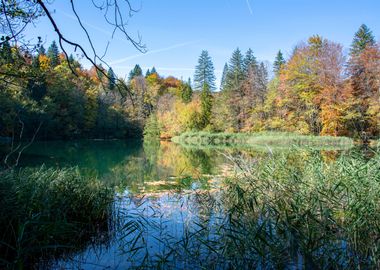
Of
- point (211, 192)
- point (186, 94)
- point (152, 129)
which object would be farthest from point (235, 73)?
point (211, 192)

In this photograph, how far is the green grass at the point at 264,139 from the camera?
21672 millimetres

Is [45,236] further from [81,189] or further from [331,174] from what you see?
[331,174]

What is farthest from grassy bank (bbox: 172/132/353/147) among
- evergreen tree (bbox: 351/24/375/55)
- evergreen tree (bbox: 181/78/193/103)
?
evergreen tree (bbox: 351/24/375/55)

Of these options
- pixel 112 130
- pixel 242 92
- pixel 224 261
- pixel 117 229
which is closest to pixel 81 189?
pixel 117 229

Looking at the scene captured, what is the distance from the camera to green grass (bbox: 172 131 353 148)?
21.7m

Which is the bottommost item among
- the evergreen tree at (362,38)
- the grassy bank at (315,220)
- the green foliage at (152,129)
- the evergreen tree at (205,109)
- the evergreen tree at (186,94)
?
the grassy bank at (315,220)

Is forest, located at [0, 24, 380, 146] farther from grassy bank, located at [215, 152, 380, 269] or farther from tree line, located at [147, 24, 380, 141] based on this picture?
grassy bank, located at [215, 152, 380, 269]

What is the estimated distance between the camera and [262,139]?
25203 mm

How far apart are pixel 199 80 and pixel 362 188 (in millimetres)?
49659

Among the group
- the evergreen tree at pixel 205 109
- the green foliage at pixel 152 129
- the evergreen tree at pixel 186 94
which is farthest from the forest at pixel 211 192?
the evergreen tree at pixel 186 94

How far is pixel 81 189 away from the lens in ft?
→ 15.6

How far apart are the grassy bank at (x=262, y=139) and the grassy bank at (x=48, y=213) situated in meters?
10.9

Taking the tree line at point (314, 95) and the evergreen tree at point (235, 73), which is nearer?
the tree line at point (314, 95)

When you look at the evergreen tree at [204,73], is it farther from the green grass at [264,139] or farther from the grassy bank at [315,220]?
the grassy bank at [315,220]
